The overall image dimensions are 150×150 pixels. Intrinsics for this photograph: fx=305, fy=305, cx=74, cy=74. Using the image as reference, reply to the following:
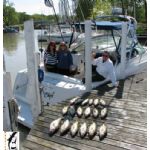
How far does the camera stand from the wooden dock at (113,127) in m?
5.00

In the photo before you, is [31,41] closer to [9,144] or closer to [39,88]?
[39,88]

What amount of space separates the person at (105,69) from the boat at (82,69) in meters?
0.20

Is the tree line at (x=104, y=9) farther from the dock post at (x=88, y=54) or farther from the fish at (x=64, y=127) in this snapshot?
the fish at (x=64, y=127)

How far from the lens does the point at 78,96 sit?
743 cm

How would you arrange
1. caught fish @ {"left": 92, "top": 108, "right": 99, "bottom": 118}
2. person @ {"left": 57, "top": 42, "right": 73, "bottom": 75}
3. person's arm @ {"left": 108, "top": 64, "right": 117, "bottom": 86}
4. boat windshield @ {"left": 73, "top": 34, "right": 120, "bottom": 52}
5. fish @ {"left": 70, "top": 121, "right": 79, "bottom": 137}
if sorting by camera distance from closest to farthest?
1. fish @ {"left": 70, "top": 121, "right": 79, "bottom": 137}
2. caught fish @ {"left": 92, "top": 108, "right": 99, "bottom": 118}
3. person's arm @ {"left": 108, "top": 64, "right": 117, "bottom": 86}
4. person @ {"left": 57, "top": 42, "right": 73, "bottom": 75}
5. boat windshield @ {"left": 73, "top": 34, "right": 120, "bottom": 52}

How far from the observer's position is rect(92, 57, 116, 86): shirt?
317 inches

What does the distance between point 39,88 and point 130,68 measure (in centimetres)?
376

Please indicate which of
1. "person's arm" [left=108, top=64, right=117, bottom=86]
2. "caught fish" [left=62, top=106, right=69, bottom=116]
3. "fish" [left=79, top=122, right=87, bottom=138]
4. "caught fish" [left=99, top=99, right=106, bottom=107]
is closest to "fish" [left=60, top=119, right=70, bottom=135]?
"fish" [left=79, top=122, right=87, bottom=138]

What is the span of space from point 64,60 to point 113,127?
3.67m

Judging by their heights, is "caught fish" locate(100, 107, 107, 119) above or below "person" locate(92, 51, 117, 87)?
below

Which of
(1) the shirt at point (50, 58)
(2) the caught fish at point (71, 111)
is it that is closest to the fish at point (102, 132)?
(2) the caught fish at point (71, 111)

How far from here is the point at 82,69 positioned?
9.81 meters

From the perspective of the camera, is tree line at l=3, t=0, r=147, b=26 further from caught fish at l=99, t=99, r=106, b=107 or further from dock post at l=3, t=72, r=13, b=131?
dock post at l=3, t=72, r=13, b=131

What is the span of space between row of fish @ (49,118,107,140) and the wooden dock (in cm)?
8
